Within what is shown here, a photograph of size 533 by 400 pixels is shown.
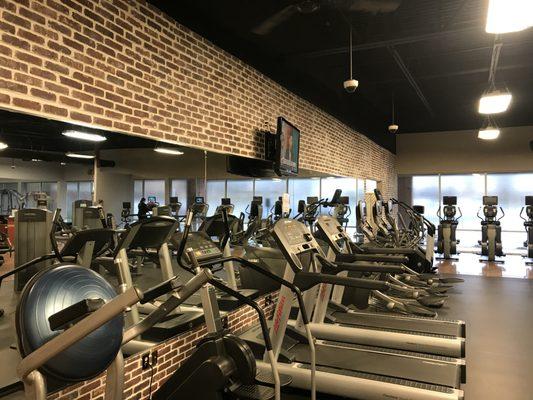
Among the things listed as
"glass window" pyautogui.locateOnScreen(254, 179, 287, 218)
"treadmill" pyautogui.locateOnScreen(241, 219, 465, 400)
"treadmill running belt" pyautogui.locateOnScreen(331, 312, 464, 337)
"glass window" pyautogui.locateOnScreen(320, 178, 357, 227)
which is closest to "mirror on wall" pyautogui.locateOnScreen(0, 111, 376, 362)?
"glass window" pyautogui.locateOnScreen(254, 179, 287, 218)

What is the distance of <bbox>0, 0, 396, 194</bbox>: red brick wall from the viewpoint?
87.8 inches

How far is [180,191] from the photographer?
169 inches

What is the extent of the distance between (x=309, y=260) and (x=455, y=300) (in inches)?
147

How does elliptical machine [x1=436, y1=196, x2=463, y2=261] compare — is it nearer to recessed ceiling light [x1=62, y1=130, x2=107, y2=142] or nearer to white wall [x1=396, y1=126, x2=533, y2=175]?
white wall [x1=396, y1=126, x2=533, y2=175]

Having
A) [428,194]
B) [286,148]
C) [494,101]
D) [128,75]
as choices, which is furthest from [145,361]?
[428,194]

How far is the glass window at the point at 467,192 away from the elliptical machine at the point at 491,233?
6.20 feet

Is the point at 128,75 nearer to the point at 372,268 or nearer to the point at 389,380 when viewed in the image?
the point at 372,268

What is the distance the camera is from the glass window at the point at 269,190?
554 centimetres

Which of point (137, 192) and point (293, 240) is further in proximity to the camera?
point (137, 192)

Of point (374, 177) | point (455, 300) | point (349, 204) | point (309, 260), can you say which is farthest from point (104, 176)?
point (374, 177)

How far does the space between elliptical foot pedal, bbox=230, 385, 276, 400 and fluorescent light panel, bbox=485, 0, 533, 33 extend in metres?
2.79

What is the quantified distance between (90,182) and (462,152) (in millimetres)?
11658

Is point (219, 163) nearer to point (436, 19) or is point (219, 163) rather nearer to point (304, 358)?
point (304, 358)

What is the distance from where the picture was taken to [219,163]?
14.0ft
